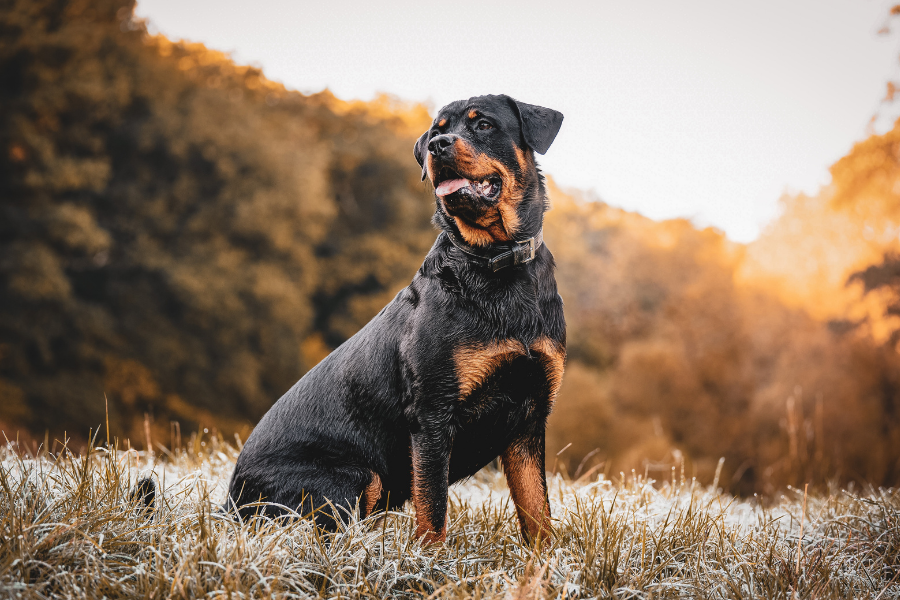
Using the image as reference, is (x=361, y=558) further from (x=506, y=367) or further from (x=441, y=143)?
(x=441, y=143)

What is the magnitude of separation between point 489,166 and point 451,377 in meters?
1.06

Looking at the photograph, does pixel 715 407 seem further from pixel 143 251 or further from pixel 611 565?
pixel 611 565

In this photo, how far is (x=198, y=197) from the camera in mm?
16047

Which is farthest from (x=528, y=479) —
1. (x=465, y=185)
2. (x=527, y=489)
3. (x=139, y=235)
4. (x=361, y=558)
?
(x=139, y=235)

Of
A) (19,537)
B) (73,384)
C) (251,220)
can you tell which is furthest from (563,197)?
(19,537)

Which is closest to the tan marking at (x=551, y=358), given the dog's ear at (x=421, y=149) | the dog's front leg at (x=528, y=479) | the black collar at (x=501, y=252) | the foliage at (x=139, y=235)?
the dog's front leg at (x=528, y=479)

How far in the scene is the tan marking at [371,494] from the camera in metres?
2.87

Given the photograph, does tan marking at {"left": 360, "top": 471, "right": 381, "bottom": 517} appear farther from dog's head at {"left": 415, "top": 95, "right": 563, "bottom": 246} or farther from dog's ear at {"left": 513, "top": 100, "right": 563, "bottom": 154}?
dog's ear at {"left": 513, "top": 100, "right": 563, "bottom": 154}

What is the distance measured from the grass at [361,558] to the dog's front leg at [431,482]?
9 centimetres

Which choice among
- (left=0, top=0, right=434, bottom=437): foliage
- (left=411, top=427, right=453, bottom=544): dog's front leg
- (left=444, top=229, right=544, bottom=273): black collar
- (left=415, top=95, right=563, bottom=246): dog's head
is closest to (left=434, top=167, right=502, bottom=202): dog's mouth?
(left=415, top=95, right=563, bottom=246): dog's head

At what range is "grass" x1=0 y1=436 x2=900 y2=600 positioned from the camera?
2133mm

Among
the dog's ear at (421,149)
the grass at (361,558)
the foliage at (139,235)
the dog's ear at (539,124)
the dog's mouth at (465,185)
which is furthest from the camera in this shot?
the foliage at (139,235)

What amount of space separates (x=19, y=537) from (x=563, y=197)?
91.6ft

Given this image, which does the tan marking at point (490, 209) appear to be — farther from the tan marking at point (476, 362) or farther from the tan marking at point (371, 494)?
the tan marking at point (371, 494)
